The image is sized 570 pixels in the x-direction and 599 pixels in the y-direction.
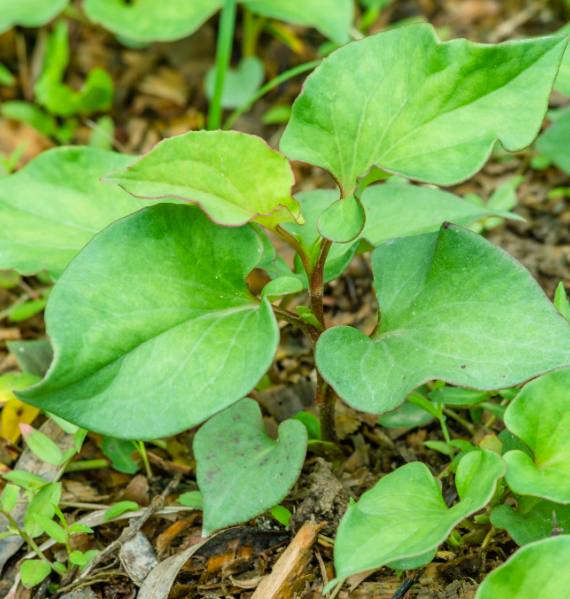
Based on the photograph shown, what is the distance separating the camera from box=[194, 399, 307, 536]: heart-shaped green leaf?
1.29 m

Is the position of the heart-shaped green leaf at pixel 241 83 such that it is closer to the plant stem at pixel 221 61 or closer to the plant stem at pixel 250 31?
the plant stem at pixel 250 31

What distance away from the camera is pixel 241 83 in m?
2.47

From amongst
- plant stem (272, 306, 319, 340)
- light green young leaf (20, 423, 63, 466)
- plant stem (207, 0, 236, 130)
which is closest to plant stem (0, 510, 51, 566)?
light green young leaf (20, 423, 63, 466)

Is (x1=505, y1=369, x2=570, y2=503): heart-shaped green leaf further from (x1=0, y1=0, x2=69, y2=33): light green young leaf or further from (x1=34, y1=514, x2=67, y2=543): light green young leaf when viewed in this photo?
(x1=0, y1=0, x2=69, y2=33): light green young leaf

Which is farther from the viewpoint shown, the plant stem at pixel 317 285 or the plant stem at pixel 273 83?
the plant stem at pixel 273 83

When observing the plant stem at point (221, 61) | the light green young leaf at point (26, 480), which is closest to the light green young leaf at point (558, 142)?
the plant stem at point (221, 61)

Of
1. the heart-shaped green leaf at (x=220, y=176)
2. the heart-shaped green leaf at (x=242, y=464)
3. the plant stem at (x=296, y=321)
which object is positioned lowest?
the heart-shaped green leaf at (x=242, y=464)

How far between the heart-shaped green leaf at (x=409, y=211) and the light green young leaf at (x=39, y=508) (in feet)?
2.22

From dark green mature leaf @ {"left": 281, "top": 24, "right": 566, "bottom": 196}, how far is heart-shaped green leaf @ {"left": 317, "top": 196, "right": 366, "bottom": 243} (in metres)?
0.08

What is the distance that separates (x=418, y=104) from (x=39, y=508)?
867 millimetres

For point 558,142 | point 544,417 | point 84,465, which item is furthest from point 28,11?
point 544,417

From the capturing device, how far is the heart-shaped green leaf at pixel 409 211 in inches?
59.7

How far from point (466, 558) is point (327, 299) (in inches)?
30.8

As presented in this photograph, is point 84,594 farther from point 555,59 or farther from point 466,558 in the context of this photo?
point 555,59
